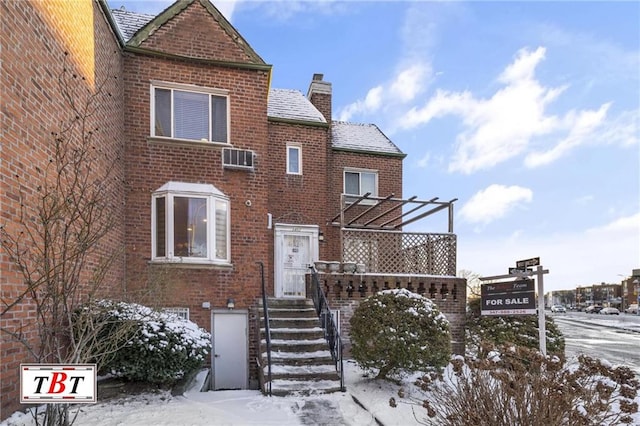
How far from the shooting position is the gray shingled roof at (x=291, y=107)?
520 inches

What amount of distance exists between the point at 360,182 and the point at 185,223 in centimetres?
741

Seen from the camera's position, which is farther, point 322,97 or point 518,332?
point 322,97

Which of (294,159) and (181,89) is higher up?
(181,89)

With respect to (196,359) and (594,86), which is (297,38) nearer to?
(594,86)

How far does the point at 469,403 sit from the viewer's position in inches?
163

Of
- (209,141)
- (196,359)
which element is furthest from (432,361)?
(209,141)

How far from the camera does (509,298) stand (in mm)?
9219

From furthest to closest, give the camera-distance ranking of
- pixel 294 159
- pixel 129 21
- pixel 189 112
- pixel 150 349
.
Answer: pixel 294 159 → pixel 129 21 → pixel 189 112 → pixel 150 349

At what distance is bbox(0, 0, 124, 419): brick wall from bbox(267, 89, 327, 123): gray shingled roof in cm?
644

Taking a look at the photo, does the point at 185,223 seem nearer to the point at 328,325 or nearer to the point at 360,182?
the point at 328,325

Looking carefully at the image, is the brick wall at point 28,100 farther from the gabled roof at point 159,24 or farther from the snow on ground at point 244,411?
the gabled roof at point 159,24

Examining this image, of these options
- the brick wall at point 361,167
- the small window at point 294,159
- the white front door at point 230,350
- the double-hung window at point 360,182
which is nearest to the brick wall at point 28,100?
the white front door at point 230,350

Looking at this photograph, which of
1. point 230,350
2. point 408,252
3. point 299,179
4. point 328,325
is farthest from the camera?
point 299,179

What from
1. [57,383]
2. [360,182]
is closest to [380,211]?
[360,182]
